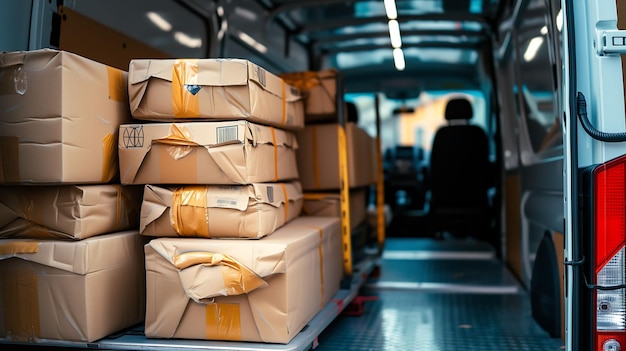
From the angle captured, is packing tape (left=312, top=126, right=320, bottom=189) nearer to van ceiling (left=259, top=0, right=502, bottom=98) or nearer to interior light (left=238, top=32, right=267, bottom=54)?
interior light (left=238, top=32, right=267, bottom=54)

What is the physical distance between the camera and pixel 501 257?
210 inches

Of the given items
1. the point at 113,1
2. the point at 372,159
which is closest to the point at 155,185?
the point at 113,1

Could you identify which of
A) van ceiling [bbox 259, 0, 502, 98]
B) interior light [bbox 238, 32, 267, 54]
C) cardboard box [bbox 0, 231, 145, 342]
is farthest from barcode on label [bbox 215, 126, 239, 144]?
van ceiling [bbox 259, 0, 502, 98]

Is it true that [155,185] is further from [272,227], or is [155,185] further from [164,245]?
[272,227]

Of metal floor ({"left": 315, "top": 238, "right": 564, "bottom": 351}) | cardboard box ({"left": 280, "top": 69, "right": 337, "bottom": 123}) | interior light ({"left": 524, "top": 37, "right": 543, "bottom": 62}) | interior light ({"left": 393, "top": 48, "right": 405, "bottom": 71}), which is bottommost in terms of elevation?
metal floor ({"left": 315, "top": 238, "right": 564, "bottom": 351})

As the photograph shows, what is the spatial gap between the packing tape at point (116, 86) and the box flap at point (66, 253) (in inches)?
→ 24.8

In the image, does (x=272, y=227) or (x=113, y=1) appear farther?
(x=113, y=1)

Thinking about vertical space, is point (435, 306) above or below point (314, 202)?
below

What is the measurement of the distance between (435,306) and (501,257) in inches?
77.2

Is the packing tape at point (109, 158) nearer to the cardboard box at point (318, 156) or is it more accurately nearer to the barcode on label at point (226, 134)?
the barcode on label at point (226, 134)

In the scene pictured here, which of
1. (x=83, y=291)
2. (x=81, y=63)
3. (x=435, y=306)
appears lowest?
(x=435, y=306)

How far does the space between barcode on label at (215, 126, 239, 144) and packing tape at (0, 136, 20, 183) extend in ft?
2.54

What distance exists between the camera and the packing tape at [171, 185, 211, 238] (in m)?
2.47

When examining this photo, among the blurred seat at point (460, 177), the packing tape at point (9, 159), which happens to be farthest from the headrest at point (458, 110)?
the packing tape at point (9, 159)
